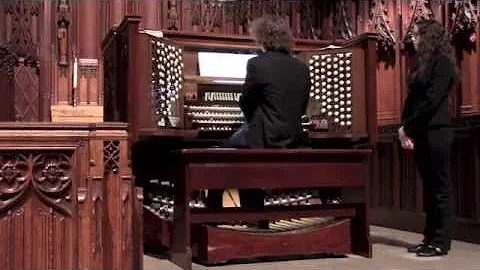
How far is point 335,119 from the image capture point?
4.91 meters

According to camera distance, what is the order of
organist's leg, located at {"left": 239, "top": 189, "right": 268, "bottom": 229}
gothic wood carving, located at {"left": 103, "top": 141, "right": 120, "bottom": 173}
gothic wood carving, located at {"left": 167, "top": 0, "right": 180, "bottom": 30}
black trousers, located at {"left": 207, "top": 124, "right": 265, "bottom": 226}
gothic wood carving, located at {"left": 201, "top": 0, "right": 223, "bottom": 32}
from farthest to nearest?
gothic wood carving, located at {"left": 201, "top": 0, "right": 223, "bottom": 32} < gothic wood carving, located at {"left": 167, "top": 0, "right": 180, "bottom": 30} < organist's leg, located at {"left": 239, "top": 189, "right": 268, "bottom": 229} < black trousers, located at {"left": 207, "top": 124, "right": 265, "bottom": 226} < gothic wood carving, located at {"left": 103, "top": 141, "right": 120, "bottom": 173}

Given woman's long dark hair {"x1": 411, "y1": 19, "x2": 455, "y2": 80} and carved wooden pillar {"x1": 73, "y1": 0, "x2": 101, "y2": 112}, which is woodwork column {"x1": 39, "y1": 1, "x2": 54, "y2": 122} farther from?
woman's long dark hair {"x1": 411, "y1": 19, "x2": 455, "y2": 80}

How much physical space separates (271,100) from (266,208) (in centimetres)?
74

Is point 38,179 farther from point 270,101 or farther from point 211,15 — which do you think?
point 211,15

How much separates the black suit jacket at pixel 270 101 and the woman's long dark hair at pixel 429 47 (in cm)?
93

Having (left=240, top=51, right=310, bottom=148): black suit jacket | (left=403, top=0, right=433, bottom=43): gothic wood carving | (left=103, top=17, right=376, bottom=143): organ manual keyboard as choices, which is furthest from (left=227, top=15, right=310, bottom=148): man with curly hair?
(left=403, top=0, right=433, bottom=43): gothic wood carving

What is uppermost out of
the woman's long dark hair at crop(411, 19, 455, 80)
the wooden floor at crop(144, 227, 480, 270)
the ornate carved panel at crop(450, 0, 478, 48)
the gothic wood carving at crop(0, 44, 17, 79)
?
the ornate carved panel at crop(450, 0, 478, 48)

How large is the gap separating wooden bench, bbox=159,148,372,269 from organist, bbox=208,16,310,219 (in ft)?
0.59

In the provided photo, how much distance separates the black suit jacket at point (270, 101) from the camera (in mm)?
4152

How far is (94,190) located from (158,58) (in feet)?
5.28

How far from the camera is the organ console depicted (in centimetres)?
419

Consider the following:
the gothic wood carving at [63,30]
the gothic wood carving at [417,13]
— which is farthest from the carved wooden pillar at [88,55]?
the gothic wood carving at [417,13]

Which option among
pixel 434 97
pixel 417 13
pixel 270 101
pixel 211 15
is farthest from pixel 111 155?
pixel 211 15

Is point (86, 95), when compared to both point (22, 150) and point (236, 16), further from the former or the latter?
point (22, 150)
